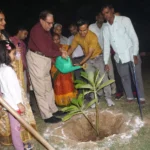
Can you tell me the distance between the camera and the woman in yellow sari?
521 cm

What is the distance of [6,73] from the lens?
3129 millimetres

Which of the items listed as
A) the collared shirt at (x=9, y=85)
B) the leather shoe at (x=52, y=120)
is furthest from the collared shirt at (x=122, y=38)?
the collared shirt at (x=9, y=85)

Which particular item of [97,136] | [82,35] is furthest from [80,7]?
[97,136]

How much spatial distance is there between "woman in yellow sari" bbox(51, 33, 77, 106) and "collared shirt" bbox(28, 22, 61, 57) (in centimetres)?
85

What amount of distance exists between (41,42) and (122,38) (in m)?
1.55

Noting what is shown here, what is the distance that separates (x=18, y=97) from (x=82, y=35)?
80.8 inches

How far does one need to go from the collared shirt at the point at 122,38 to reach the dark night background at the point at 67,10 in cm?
859

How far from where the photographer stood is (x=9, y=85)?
315 centimetres

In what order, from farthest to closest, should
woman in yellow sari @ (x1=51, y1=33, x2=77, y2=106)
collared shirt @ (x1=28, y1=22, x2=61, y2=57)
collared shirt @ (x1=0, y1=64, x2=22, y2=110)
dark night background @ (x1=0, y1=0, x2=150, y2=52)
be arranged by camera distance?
dark night background @ (x1=0, y1=0, x2=150, y2=52)
woman in yellow sari @ (x1=51, y1=33, x2=77, y2=106)
collared shirt @ (x1=28, y1=22, x2=61, y2=57)
collared shirt @ (x1=0, y1=64, x2=22, y2=110)

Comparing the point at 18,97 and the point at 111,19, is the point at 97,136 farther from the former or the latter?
the point at 111,19

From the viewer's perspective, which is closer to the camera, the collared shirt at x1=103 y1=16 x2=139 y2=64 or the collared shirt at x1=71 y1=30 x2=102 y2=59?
the collared shirt at x1=103 y1=16 x2=139 y2=64

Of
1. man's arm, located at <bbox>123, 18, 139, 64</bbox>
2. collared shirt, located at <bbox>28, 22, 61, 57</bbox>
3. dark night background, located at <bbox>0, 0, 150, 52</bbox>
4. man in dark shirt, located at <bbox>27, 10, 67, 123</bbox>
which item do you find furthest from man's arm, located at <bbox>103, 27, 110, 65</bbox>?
dark night background, located at <bbox>0, 0, 150, 52</bbox>

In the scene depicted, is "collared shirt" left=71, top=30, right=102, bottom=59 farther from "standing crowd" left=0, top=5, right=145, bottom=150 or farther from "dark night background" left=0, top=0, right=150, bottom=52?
"dark night background" left=0, top=0, right=150, bottom=52

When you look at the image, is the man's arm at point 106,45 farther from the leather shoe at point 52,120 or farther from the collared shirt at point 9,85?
the collared shirt at point 9,85
